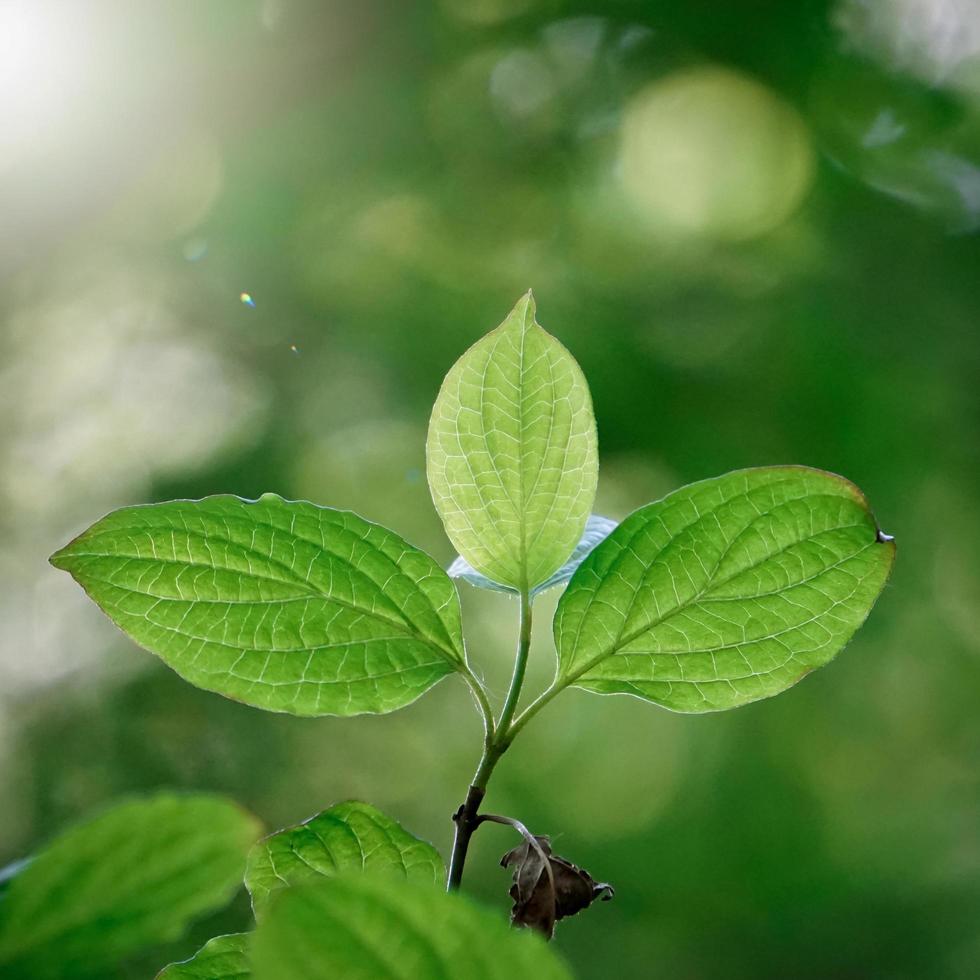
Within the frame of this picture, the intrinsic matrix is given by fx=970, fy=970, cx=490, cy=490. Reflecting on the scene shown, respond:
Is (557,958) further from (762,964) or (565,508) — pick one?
(762,964)

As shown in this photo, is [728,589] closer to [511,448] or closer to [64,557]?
[511,448]

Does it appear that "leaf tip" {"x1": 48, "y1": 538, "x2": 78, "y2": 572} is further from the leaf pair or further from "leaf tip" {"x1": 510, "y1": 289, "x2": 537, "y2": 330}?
"leaf tip" {"x1": 510, "y1": 289, "x2": 537, "y2": 330}

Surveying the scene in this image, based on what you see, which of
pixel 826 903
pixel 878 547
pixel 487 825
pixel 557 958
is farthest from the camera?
pixel 826 903

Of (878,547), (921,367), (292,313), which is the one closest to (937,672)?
(921,367)

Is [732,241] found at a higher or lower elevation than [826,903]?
higher

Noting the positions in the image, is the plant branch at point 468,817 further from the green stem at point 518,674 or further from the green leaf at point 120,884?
the green leaf at point 120,884

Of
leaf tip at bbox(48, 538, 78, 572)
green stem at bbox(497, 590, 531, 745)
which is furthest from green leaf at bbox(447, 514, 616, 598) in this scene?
leaf tip at bbox(48, 538, 78, 572)
